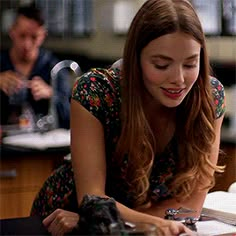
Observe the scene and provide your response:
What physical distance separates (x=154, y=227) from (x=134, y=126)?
553 mm

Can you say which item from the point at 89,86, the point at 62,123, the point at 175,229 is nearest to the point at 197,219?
the point at 175,229

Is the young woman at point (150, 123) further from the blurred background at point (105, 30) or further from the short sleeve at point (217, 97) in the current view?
the blurred background at point (105, 30)

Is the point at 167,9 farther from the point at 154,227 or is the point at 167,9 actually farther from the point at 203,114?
the point at 154,227

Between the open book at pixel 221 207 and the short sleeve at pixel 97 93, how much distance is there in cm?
36

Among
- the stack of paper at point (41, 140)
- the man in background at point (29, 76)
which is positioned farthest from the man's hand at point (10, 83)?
the stack of paper at point (41, 140)

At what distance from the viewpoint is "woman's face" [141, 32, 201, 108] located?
1649 millimetres

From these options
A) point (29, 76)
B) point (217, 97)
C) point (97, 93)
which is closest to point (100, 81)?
point (97, 93)

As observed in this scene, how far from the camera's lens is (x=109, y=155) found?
182 cm

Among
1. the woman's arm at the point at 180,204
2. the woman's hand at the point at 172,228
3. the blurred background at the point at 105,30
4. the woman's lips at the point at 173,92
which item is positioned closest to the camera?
the woman's hand at the point at 172,228

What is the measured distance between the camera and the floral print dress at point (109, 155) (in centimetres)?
176

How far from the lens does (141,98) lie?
5.82 ft

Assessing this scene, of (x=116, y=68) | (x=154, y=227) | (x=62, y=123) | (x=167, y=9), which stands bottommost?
(x=62, y=123)

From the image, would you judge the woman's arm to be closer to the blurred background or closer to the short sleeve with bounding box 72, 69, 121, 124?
the short sleeve with bounding box 72, 69, 121, 124

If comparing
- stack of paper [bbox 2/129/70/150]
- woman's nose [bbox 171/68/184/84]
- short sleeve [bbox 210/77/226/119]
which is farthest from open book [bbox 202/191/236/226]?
stack of paper [bbox 2/129/70/150]
